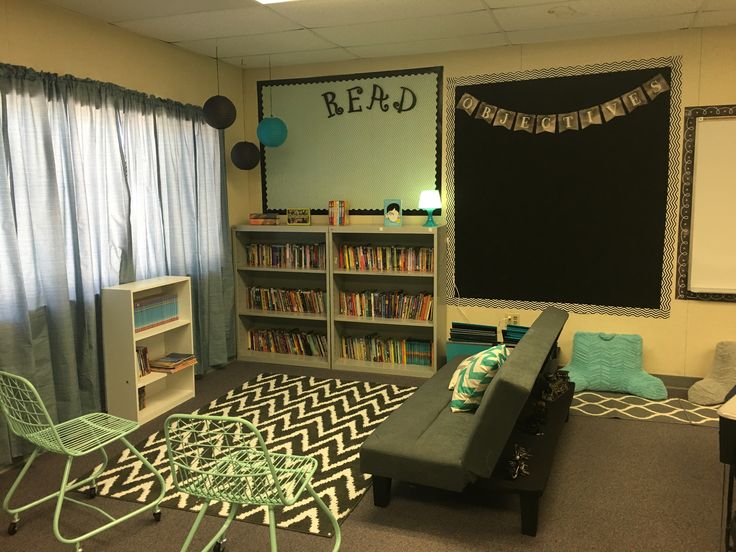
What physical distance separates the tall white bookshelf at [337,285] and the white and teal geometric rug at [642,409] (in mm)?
1288

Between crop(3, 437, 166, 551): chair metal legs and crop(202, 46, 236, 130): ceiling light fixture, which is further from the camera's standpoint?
crop(202, 46, 236, 130): ceiling light fixture

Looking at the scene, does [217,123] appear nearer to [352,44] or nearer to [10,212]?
[352,44]

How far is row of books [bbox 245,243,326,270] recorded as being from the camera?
5.53 m

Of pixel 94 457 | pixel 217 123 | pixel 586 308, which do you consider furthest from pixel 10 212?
pixel 586 308

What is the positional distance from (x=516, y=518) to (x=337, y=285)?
294cm

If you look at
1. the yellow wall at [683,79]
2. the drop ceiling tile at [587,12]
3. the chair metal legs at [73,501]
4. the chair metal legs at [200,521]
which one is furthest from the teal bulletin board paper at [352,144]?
the chair metal legs at [200,521]

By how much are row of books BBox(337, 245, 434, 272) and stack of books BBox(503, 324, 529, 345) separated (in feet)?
2.62

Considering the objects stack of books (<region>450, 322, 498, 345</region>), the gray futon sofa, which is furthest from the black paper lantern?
the gray futon sofa

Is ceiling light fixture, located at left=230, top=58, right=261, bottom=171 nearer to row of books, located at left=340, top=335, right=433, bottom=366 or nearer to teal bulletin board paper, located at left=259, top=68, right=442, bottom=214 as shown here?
teal bulletin board paper, located at left=259, top=68, right=442, bottom=214

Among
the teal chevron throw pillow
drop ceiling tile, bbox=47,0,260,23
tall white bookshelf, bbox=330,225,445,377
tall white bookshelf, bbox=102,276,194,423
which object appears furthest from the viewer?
tall white bookshelf, bbox=330,225,445,377

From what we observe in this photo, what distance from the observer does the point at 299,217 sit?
5656 mm

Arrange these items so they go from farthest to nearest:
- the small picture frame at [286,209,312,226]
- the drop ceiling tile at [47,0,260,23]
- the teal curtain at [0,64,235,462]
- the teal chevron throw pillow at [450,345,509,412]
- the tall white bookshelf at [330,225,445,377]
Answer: the small picture frame at [286,209,312,226] < the tall white bookshelf at [330,225,445,377] < the drop ceiling tile at [47,0,260,23] < the teal curtain at [0,64,235,462] < the teal chevron throw pillow at [450,345,509,412]

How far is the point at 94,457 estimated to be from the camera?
3682 mm

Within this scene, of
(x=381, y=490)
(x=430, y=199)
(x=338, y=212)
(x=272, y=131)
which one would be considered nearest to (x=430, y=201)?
(x=430, y=199)
